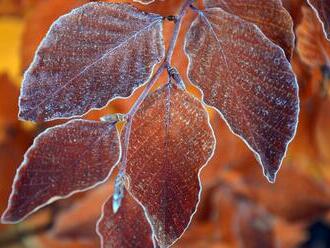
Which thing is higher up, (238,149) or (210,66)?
(210,66)

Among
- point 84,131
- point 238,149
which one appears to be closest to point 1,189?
point 238,149

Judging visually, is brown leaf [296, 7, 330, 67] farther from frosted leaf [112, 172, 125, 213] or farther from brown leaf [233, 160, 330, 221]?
brown leaf [233, 160, 330, 221]

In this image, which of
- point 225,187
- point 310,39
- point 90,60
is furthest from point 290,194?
point 90,60

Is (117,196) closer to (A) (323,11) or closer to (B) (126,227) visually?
(B) (126,227)

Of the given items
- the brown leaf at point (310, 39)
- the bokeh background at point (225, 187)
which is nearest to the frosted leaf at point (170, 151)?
the brown leaf at point (310, 39)

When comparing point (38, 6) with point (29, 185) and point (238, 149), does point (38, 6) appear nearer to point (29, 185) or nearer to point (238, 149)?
point (29, 185)

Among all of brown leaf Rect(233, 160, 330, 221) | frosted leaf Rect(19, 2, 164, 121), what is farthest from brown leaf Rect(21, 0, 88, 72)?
brown leaf Rect(233, 160, 330, 221)

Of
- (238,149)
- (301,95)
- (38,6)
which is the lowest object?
(238,149)
